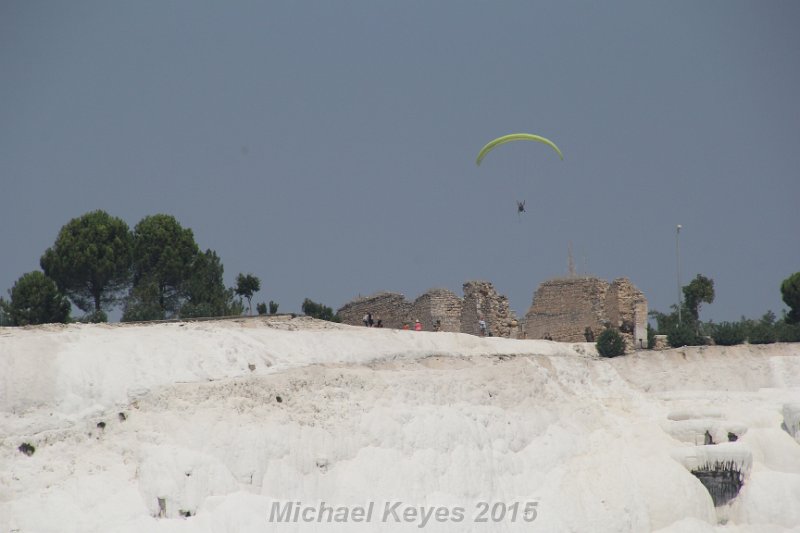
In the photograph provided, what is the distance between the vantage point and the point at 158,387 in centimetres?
2095

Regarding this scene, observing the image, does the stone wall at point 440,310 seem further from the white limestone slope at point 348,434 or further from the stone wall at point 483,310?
the white limestone slope at point 348,434

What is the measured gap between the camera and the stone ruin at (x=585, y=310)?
33500 mm

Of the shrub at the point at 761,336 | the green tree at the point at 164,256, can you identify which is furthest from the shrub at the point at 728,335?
the green tree at the point at 164,256

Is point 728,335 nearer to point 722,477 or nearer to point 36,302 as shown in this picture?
point 722,477

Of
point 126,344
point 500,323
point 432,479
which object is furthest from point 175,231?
point 432,479

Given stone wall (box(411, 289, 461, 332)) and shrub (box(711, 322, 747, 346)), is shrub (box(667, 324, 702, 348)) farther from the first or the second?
stone wall (box(411, 289, 461, 332))

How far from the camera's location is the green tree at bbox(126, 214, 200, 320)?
42.6 meters

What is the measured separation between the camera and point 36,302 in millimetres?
36594

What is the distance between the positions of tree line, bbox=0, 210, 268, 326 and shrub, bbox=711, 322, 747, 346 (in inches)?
576

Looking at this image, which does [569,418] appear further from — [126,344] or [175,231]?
[175,231]

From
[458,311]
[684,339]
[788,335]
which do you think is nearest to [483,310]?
[458,311]

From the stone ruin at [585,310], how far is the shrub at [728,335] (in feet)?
6.94

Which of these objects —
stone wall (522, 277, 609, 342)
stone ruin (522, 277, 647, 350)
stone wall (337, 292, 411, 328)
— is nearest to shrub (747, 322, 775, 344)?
stone ruin (522, 277, 647, 350)

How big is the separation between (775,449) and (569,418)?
13.4ft
